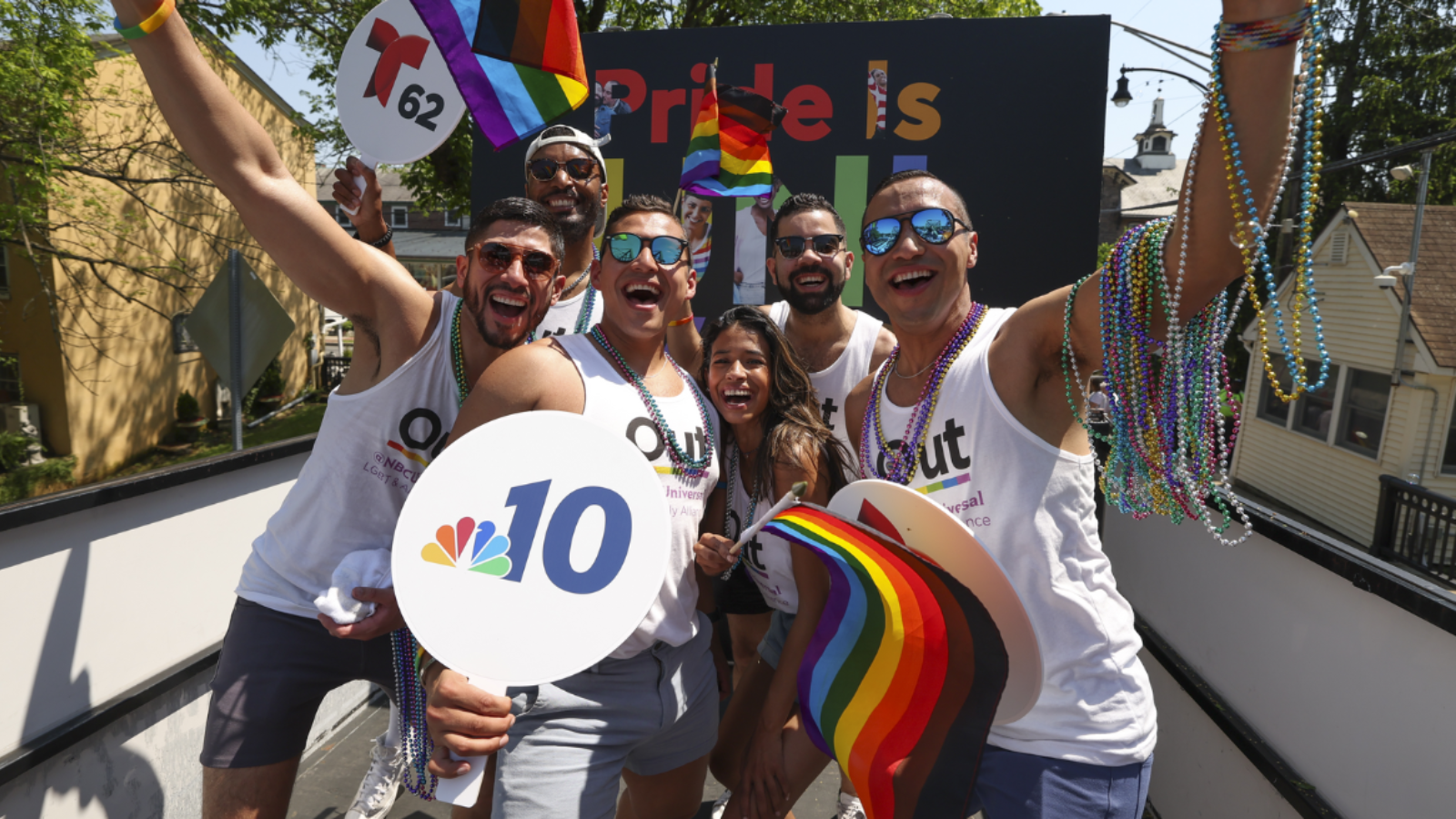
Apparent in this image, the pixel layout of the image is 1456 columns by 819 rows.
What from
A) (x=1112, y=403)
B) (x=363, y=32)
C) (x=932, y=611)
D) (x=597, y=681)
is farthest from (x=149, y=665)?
(x=1112, y=403)

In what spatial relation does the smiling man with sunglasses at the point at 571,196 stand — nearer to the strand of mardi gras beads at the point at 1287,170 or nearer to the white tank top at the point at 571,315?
the white tank top at the point at 571,315

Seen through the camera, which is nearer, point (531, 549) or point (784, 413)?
point (531, 549)

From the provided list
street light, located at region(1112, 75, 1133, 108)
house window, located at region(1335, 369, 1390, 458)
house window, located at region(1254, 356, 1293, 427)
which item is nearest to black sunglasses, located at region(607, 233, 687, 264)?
house window, located at region(1335, 369, 1390, 458)

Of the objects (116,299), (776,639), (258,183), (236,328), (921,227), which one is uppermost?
(258,183)

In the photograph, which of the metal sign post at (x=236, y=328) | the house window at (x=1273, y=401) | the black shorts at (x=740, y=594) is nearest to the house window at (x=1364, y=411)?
the house window at (x=1273, y=401)

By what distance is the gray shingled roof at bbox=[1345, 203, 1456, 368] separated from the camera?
458 inches

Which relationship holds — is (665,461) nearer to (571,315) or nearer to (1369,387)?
(571,315)

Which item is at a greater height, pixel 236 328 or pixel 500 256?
pixel 500 256

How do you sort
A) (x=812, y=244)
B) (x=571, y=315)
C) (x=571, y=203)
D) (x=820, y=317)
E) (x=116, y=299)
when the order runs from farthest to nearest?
(x=116, y=299) → (x=820, y=317) → (x=812, y=244) → (x=571, y=203) → (x=571, y=315)

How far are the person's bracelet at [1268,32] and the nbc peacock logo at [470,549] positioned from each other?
1.60 metres

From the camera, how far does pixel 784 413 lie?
8.25 ft

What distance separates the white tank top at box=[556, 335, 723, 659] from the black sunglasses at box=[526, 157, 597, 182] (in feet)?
3.42

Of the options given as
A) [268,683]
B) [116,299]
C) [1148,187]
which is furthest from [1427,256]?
[1148,187]

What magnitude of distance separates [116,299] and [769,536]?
649 inches
